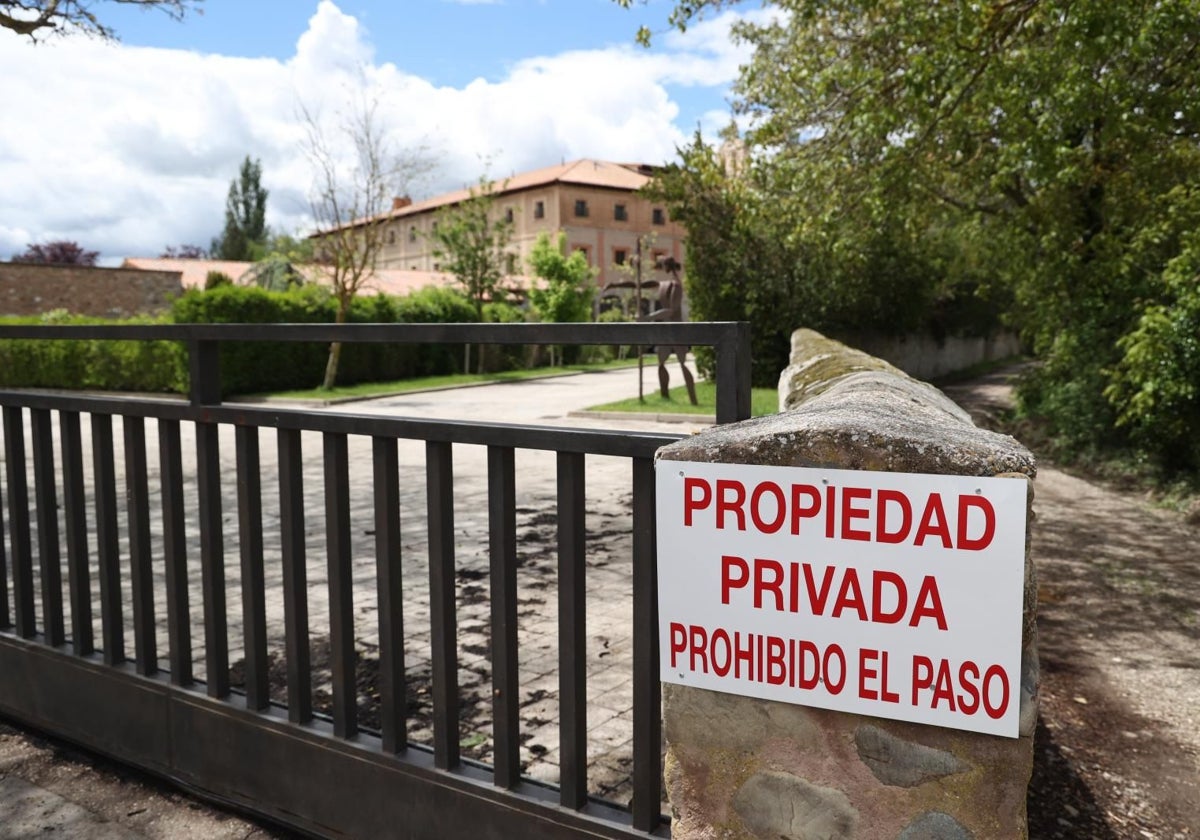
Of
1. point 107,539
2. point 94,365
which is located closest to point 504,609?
point 107,539

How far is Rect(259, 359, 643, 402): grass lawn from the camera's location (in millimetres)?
20953

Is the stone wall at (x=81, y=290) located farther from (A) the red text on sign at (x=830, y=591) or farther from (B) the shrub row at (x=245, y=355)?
(A) the red text on sign at (x=830, y=591)

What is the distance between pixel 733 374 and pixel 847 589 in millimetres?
510

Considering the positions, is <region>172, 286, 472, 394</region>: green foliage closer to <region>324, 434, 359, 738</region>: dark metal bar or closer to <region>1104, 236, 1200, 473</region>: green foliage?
<region>1104, 236, 1200, 473</region>: green foliage

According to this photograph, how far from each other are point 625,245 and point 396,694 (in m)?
61.6

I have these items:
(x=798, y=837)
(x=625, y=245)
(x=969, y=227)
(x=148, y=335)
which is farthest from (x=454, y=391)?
(x=625, y=245)

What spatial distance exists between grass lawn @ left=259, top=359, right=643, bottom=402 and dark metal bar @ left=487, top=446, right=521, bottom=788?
1557 cm

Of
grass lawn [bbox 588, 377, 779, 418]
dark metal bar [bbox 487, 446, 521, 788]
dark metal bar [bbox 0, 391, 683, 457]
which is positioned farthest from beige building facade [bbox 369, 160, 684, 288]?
dark metal bar [bbox 487, 446, 521, 788]

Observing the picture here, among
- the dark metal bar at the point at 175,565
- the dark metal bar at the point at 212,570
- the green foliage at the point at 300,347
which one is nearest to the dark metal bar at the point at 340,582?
the dark metal bar at the point at 212,570

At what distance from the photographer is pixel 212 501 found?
9.57 feet

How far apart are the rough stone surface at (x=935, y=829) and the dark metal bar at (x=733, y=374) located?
0.82m

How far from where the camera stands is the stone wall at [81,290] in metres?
32.9

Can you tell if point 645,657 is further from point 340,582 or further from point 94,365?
point 94,365

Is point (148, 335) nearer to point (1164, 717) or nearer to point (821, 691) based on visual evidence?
point (821, 691)
